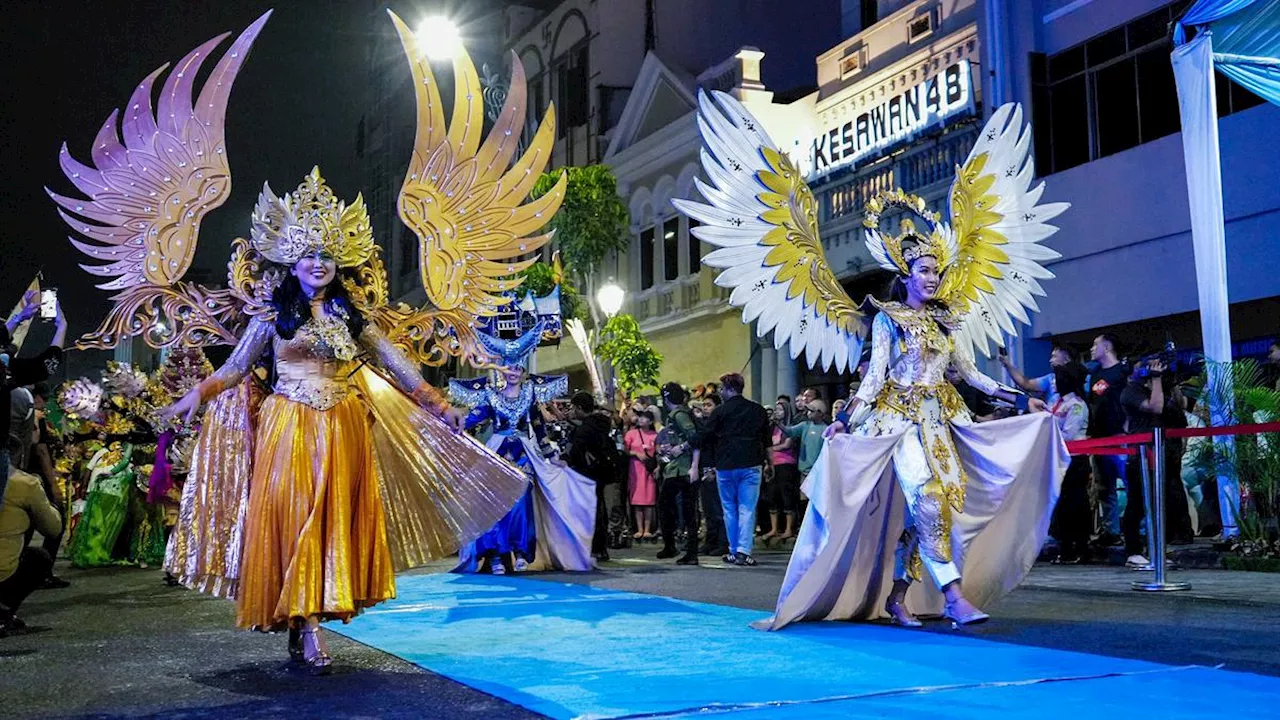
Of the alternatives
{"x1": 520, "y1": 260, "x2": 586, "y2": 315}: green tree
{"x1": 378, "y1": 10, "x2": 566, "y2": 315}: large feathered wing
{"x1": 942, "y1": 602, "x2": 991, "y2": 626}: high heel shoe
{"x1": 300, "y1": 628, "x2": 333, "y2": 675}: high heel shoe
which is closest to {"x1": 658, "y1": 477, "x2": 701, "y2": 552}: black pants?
Result: {"x1": 378, "y1": 10, "x2": 566, "y2": 315}: large feathered wing

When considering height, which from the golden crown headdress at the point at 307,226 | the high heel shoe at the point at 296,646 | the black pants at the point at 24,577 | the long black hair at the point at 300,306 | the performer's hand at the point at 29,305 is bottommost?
the high heel shoe at the point at 296,646

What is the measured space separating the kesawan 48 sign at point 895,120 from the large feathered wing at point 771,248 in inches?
516

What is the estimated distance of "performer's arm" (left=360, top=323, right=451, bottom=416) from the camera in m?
6.32

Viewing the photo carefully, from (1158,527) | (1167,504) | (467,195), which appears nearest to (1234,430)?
(1158,527)

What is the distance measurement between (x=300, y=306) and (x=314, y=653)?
1661 mm

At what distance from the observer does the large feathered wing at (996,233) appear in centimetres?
789

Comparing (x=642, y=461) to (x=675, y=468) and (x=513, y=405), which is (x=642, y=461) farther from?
(x=513, y=405)

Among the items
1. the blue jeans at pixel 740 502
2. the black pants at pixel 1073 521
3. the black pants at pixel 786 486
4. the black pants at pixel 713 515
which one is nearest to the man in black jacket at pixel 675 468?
the black pants at pixel 713 515

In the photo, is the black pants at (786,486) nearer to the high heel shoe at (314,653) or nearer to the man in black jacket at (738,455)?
the man in black jacket at (738,455)

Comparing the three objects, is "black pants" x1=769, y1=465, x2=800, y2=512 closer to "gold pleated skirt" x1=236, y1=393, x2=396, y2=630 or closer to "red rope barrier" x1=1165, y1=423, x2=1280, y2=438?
"red rope barrier" x1=1165, y1=423, x2=1280, y2=438

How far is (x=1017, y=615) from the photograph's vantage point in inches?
300

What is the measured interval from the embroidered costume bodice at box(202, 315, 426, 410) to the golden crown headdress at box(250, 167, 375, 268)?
0.35 meters

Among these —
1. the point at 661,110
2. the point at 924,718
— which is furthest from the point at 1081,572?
the point at 661,110

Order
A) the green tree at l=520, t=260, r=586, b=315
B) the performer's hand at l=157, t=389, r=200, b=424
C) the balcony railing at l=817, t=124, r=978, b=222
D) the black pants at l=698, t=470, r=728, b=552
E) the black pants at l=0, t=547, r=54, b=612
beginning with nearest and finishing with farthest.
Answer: the performer's hand at l=157, t=389, r=200, b=424 → the black pants at l=0, t=547, r=54, b=612 → the black pants at l=698, t=470, r=728, b=552 → the balcony railing at l=817, t=124, r=978, b=222 → the green tree at l=520, t=260, r=586, b=315
